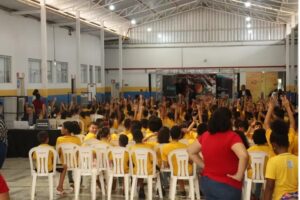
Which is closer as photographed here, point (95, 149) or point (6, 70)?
point (95, 149)

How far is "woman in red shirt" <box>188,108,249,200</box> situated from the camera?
13.0 ft

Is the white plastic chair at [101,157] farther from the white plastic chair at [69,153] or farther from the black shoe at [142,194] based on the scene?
the black shoe at [142,194]

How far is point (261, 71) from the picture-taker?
28.8 m

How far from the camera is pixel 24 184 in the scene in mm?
8992

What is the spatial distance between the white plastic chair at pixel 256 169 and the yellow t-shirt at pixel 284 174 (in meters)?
2.25

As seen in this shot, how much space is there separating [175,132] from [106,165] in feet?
4.46

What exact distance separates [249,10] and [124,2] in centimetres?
839

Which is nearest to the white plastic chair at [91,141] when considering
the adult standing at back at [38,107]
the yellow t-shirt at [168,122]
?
the yellow t-shirt at [168,122]

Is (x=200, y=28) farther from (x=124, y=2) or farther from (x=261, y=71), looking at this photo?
(x=124, y=2)

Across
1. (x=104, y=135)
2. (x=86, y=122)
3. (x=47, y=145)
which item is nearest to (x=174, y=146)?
(x=104, y=135)

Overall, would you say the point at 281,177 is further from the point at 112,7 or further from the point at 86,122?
the point at 112,7

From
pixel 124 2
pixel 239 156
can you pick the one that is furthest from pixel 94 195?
pixel 124 2

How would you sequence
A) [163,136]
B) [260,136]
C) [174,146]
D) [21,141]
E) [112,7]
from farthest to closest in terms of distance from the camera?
[112,7], [21,141], [163,136], [174,146], [260,136]

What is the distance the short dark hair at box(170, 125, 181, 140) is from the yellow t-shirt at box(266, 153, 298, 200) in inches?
120
